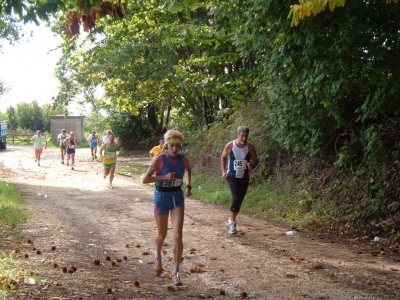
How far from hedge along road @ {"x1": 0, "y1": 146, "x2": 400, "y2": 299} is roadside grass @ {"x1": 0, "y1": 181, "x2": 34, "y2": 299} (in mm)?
142

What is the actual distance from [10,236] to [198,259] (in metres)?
3.46

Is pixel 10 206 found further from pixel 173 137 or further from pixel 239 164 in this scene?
pixel 173 137

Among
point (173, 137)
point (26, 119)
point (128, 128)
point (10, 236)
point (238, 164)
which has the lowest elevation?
point (10, 236)

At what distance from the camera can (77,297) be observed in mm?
6480

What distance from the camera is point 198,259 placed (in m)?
8.69

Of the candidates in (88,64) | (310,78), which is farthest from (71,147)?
(310,78)

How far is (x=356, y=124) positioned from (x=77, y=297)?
8.25 metres

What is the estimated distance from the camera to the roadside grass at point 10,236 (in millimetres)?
6741

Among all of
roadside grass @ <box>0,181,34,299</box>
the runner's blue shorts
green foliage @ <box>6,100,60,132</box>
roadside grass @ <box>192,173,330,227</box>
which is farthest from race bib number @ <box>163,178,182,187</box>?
green foliage @ <box>6,100,60,132</box>

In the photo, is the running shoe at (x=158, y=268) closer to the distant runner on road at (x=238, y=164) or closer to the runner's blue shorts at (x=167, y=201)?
the runner's blue shorts at (x=167, y=201)

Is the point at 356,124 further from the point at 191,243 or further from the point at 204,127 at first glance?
the point at 204,127

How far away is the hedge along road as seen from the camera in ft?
22.7

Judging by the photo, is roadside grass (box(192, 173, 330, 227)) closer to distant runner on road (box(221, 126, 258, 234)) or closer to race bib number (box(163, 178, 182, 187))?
distant runner on road (box(221, 126, 258, 234))

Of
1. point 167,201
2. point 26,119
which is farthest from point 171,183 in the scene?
point 26,119
